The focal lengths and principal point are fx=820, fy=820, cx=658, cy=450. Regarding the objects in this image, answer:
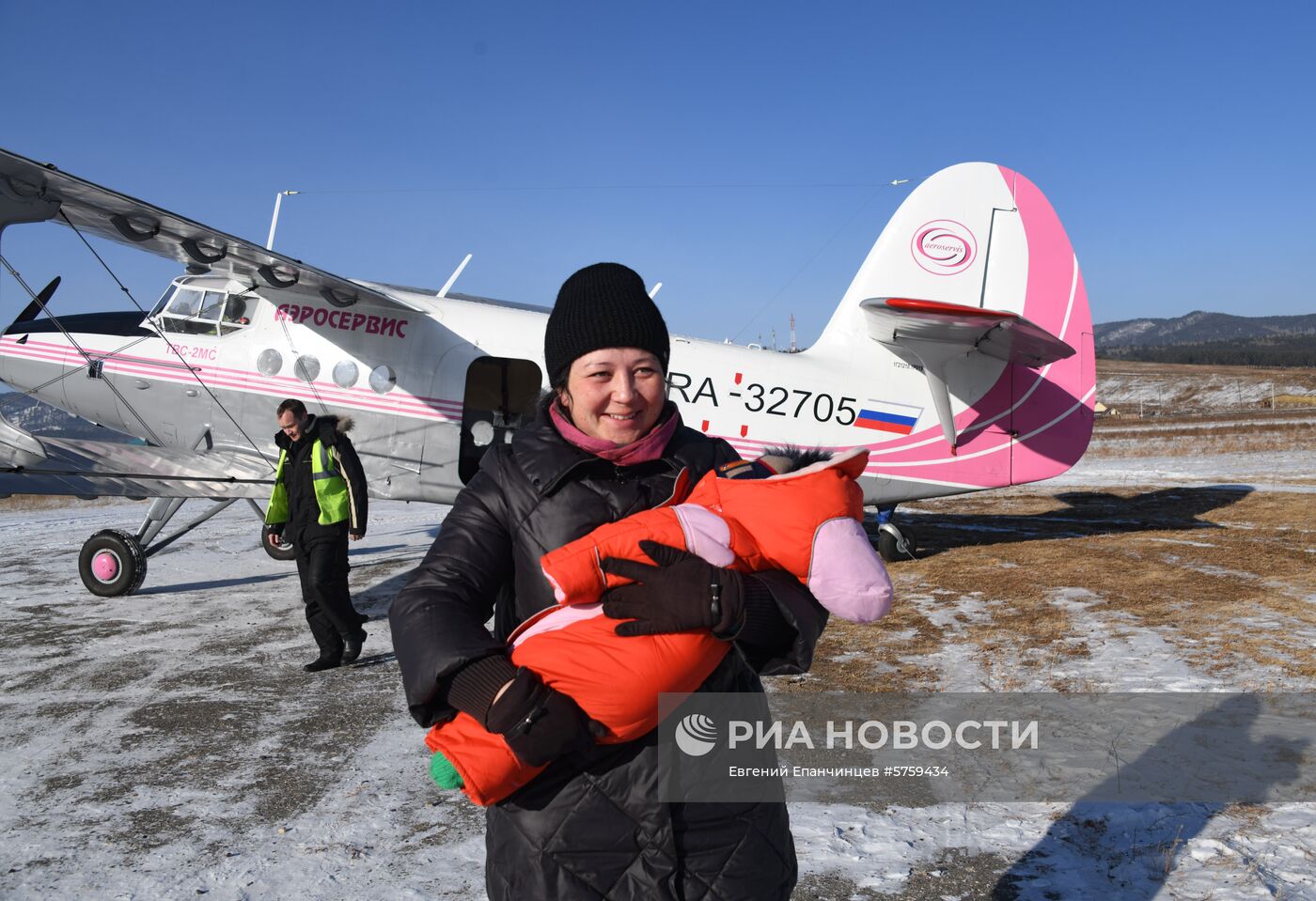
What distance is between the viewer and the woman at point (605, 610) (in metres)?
1.51

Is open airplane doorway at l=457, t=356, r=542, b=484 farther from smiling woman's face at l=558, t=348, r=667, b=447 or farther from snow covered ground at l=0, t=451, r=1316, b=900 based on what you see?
smiling woman's face at l=558, t=348, r=667, b=447

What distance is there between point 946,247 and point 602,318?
9.28 metres

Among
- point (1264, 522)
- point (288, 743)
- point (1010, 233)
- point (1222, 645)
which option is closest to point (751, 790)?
point (288, 743)

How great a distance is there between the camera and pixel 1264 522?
1181cm

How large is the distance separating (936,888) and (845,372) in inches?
272

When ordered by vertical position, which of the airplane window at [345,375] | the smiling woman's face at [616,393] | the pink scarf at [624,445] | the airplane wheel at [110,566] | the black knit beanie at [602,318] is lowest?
the airplane wheel at [110,566]

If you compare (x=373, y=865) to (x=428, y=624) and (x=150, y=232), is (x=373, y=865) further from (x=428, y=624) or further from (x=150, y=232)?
(x=150, y=232)

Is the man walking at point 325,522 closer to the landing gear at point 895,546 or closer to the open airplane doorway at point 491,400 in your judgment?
the open airplane doorway at point 491,400

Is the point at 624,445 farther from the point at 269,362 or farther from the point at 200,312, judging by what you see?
the point at 200,312

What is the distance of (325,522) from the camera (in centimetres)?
616

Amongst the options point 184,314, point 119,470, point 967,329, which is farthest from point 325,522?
point 967,329

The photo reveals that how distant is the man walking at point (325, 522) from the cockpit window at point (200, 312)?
3.66 metres

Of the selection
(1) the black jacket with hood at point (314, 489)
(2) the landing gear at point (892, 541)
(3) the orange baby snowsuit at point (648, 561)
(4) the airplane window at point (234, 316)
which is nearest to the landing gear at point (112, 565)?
(4) the airplane window at point (234, 316)

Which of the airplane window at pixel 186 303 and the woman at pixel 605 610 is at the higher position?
the airplane window at pixel 186 303
